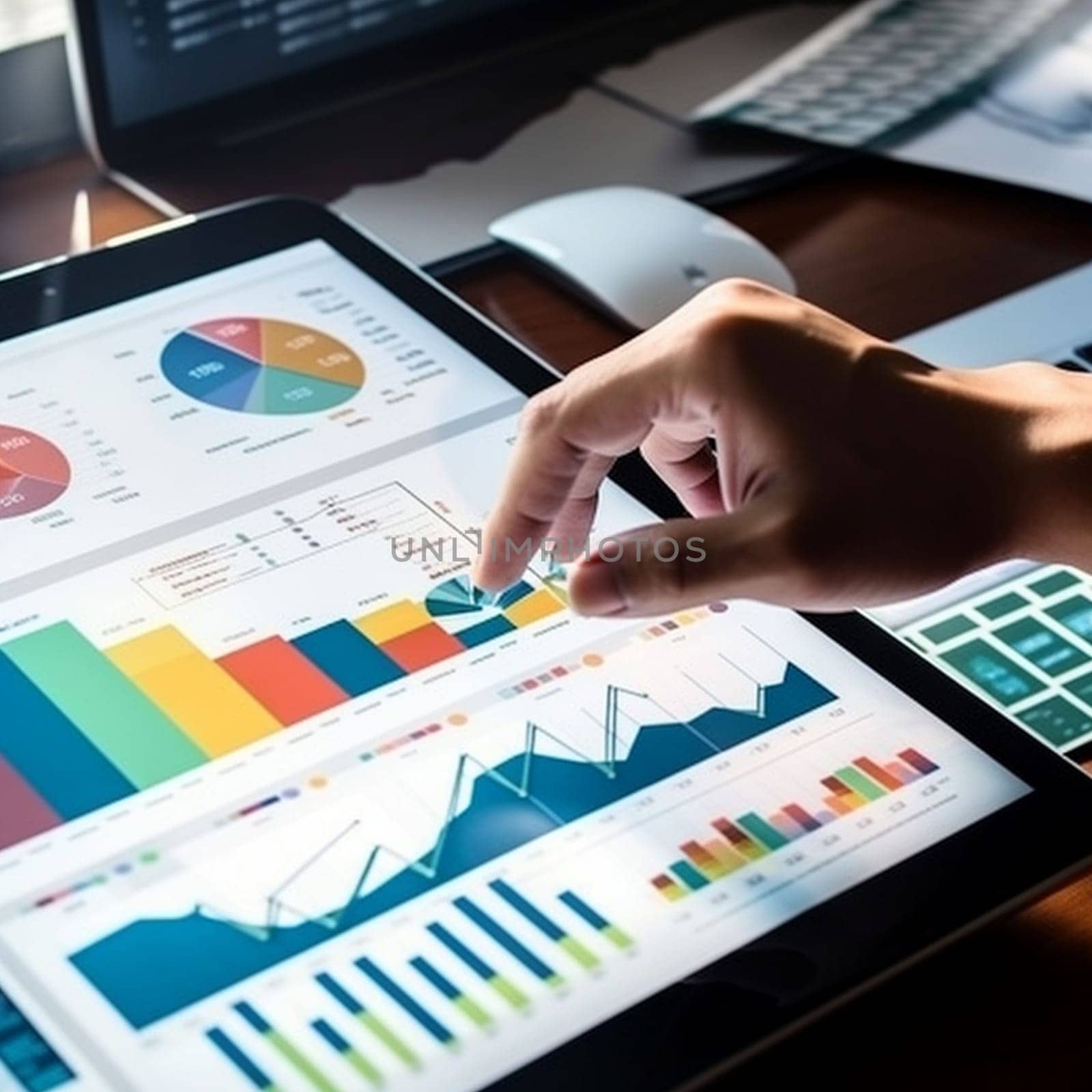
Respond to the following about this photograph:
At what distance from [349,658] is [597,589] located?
4.8 inches

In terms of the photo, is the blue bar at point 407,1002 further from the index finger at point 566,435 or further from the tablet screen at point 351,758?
the index finger at point 566,435

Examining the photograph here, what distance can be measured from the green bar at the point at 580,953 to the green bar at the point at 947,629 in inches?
9.4

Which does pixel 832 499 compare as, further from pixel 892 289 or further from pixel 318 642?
pixel 892 289

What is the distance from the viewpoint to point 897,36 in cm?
129

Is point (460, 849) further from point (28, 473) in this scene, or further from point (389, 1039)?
point (28, 473)

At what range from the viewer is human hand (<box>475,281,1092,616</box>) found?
27.0 inches

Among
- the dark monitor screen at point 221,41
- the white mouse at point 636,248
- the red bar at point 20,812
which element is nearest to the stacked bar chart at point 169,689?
the red bar at point 20,812

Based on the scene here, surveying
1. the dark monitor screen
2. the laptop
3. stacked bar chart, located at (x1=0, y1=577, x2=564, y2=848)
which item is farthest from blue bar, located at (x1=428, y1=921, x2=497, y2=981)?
the dark monitor screen

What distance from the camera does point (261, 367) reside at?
2.93 ft

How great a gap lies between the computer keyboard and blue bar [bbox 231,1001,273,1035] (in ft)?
2.25

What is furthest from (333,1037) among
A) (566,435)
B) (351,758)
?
(566,435)

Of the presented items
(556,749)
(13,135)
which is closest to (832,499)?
(556,749)

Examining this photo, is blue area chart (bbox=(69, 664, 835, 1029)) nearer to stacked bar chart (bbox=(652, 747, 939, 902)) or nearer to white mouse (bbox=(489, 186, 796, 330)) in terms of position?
stacked bar chart (bbox=(652, 747, 939, 902))

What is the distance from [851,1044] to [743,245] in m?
0.48
